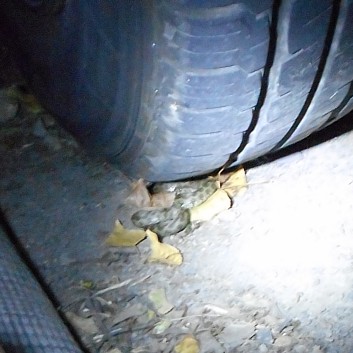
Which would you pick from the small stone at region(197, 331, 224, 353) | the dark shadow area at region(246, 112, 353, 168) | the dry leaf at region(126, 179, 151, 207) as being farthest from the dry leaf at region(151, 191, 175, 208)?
the small stone at region(197, 331, 224, 353)

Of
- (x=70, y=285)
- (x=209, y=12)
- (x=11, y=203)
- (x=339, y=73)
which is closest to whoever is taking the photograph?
(x=209, y=12)

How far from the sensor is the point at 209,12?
0.94m

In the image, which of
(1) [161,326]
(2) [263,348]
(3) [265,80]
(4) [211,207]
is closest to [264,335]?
(2) [263,348]

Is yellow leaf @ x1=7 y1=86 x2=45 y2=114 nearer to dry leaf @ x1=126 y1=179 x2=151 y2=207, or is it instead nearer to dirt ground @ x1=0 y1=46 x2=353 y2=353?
dirt ground @ x1=0 y1=46 x2=353 y2=353

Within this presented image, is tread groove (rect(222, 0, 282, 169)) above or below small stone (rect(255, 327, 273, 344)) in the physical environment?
above

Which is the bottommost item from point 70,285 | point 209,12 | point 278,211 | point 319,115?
point 70,285

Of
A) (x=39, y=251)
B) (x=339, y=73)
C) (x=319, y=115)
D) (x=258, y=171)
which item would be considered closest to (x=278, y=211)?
(x=258, y=171)

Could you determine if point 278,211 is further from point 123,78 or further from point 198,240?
point 123,78

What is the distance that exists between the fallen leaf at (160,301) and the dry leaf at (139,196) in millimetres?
203

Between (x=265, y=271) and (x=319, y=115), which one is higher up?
(x=319, y=115)

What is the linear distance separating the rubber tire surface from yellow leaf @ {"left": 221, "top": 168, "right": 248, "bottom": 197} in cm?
13

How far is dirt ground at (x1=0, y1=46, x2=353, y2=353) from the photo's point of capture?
3.89 feet

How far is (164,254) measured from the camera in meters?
1.29

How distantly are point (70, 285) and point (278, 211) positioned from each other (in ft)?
1.31
